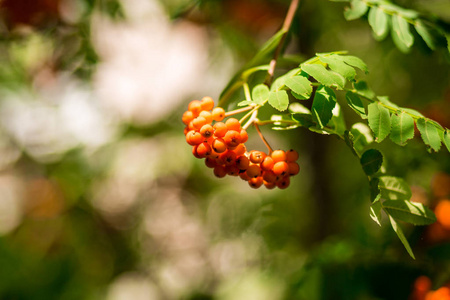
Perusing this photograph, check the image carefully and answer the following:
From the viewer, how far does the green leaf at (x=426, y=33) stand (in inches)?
25.6

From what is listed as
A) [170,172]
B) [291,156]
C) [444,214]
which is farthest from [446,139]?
[170,172]

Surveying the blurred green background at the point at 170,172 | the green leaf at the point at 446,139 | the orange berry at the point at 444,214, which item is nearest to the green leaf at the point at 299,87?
the green leaf at the point at 446,139

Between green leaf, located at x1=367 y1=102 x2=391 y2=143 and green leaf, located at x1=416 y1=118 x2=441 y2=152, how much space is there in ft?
0.18

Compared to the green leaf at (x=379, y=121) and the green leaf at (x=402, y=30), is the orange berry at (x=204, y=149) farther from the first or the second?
the green leaf at (x=402, y=30)

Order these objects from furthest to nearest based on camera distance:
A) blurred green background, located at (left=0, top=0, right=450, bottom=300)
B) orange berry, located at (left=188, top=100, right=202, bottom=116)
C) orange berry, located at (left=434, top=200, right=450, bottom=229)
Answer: blurred green background, located at (left=0, top=0, right=450, bottom=300), orange berry, located at (left=434, top=200, right=450, bottom=229), orange berry, located at (left=188, top=100, right=202, bottom=116)

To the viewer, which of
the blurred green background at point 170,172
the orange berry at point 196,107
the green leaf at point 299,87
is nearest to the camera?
the green leaf at point 299,87

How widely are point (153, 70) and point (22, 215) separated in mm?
1336

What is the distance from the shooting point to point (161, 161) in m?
1.88

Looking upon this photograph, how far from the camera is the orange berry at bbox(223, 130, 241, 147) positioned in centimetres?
54

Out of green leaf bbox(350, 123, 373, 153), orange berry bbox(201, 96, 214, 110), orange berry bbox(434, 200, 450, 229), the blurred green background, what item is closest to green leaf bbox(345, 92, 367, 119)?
green leaf bbox(350, 123, 373, 153)

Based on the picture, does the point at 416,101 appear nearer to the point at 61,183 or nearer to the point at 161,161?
the point at 161,161

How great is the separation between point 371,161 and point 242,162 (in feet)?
0.67

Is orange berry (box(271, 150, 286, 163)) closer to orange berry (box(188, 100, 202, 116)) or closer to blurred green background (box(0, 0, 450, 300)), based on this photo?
orange berry (box(188, 100, 202, 116))

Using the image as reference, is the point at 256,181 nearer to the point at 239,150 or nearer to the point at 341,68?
the point at 239,150
